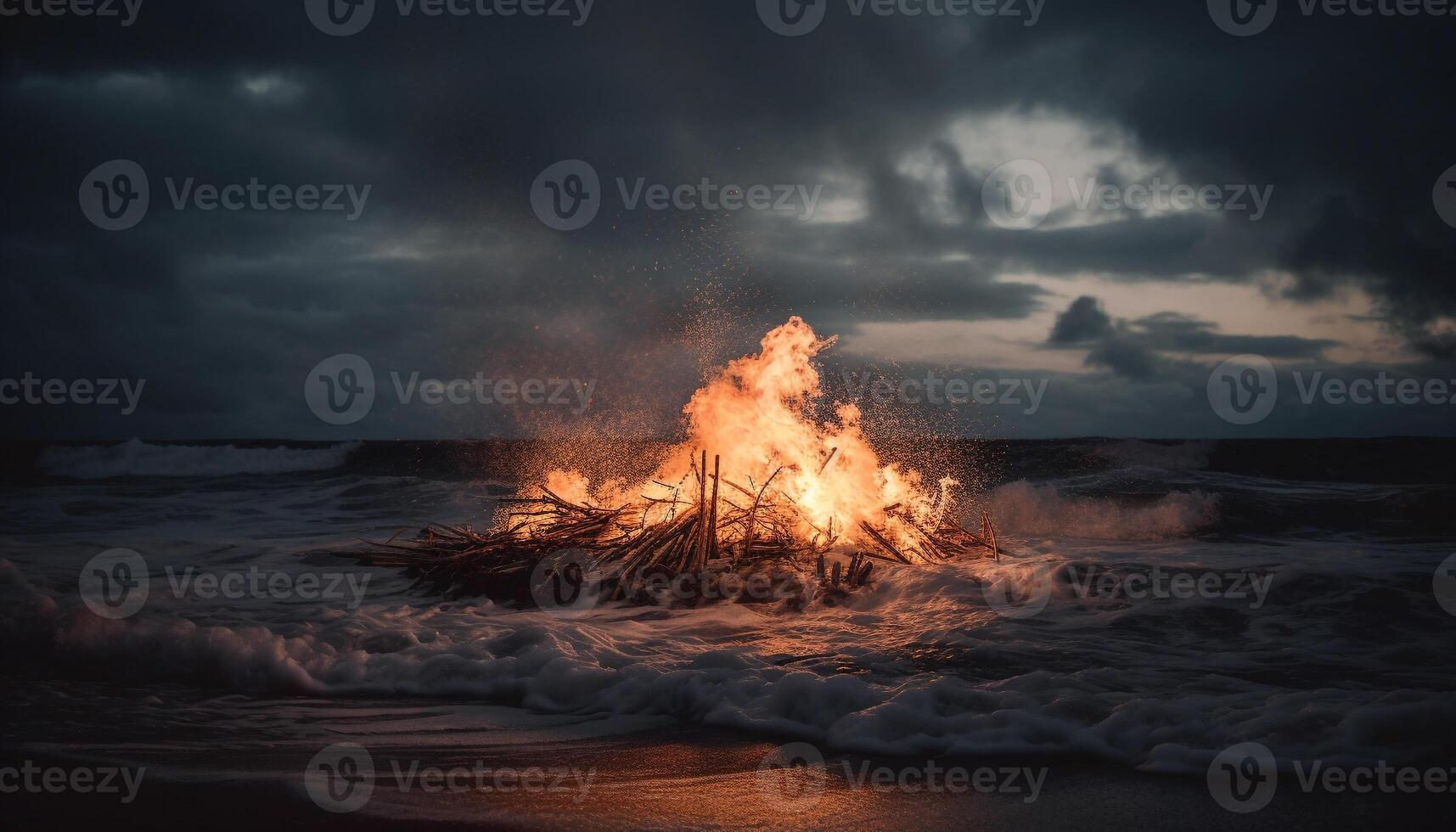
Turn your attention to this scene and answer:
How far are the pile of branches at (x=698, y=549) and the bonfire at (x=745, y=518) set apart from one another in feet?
0.06

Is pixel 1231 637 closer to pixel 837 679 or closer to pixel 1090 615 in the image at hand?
pixel 1090 615

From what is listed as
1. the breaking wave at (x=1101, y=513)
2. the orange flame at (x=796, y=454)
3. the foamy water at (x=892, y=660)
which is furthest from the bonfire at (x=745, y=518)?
the breaking wave at (x=1101, y=513)

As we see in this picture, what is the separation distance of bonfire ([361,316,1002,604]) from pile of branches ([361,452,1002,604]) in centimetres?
2

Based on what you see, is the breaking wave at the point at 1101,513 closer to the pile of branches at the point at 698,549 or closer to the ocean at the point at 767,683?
the ocean at the point at 767,683

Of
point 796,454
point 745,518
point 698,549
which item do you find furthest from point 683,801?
point 796,454

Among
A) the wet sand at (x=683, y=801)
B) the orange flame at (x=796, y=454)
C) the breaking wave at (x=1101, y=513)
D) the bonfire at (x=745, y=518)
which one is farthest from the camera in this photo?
the breaking wave at (x=1101, y=513)

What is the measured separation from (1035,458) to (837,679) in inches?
1301

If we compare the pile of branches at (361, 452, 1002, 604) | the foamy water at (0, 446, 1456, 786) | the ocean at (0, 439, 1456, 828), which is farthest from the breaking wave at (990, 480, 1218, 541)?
the pile of branches at (361, 452, 1002, 604)

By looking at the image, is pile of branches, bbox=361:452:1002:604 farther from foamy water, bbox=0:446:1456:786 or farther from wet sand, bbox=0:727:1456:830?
wet sand, bbox=0:727:1456:830

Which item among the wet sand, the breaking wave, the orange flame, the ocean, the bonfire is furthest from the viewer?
the breaking wave

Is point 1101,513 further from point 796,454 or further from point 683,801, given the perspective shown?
point 683,801

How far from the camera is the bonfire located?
32.1 ft

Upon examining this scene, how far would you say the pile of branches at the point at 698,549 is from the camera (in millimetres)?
9492

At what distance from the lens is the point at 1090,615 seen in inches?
335
